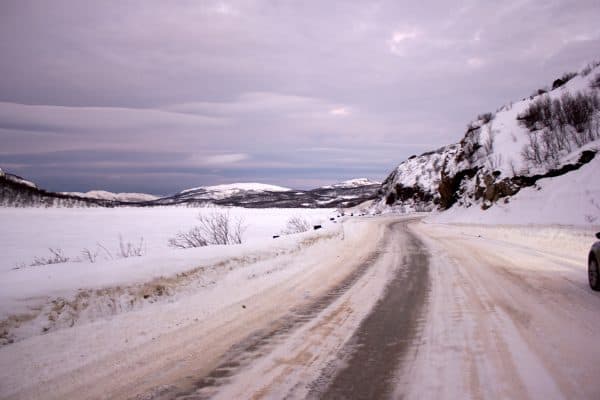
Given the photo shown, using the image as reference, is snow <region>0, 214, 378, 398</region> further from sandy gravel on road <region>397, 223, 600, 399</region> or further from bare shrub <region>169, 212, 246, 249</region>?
bare shrub <region>169, 212, 246, 249</region>

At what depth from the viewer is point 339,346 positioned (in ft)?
14.7

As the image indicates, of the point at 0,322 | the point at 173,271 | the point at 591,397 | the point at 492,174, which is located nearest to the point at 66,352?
the point at 0,322

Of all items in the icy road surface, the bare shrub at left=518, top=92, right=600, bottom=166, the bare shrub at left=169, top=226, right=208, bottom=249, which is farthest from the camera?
the bare shrub at left=518, top=92, right=600, bottom=166

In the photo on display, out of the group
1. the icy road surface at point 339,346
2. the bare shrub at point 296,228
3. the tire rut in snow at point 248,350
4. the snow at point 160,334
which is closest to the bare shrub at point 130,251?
the snow at point 160,334

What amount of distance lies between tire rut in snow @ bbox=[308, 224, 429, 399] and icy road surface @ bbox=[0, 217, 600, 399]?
2 cm

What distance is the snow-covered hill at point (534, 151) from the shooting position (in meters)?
22.0

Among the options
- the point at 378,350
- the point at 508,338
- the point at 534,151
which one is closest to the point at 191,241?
the point at 378,350

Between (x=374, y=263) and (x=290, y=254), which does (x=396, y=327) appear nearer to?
(x=374, y=263)

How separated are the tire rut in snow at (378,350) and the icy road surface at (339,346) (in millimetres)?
17

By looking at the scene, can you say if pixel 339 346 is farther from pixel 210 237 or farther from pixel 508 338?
pixel 210 237

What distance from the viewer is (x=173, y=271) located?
27.1 ft

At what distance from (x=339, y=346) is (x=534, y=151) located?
90.0 ft

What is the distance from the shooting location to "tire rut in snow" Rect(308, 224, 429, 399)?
3443mm

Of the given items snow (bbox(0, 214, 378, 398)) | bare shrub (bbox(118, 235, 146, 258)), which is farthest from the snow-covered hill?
bare shrub (bbox(118, 235, 146, 258))
